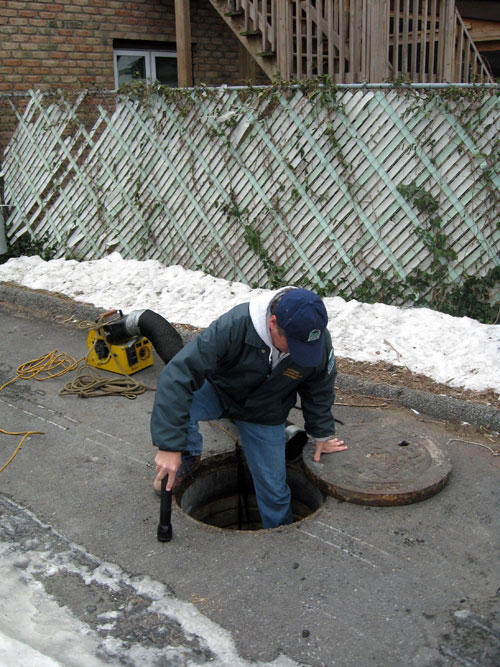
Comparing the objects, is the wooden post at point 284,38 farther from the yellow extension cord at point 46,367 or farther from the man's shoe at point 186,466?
the man's shoe at point 186,466

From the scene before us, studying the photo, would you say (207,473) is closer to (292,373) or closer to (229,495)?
(229,495)

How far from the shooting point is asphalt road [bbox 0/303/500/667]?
275cm

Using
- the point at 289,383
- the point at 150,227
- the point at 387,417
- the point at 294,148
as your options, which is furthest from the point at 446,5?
the point at 289,383

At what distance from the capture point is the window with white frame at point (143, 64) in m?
10.7

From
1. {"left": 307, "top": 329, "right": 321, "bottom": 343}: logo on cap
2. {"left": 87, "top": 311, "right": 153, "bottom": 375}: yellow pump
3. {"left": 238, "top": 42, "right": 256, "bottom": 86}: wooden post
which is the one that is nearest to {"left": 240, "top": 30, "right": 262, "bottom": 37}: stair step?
{"left": 238, "top": 42, "right": 256, "bottom": 86}: wooden post

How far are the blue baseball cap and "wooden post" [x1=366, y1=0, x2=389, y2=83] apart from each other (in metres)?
4.92

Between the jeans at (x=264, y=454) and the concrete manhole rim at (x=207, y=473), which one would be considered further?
the jeans at (x=264, y=454)

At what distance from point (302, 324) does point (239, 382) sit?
0.65 metres

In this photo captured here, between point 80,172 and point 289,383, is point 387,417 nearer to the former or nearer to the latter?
point 289,383

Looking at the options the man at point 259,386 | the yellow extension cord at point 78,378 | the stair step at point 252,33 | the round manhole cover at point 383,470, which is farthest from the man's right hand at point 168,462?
the stair step at point 252,33

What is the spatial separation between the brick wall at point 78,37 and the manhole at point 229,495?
6929 millimetres

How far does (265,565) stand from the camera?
3.22 metres

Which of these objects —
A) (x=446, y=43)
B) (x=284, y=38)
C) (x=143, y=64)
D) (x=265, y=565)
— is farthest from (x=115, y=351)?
(x=143, y=64)

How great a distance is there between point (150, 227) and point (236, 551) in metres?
5.48
